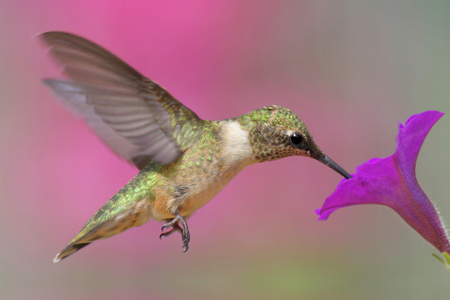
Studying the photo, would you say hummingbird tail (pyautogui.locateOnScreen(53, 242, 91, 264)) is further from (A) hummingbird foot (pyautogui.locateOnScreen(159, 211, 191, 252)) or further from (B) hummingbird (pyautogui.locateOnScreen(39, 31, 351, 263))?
(A) hummingbird foot (pyautogui.locateOnScreen(159, 211, 191, 252))

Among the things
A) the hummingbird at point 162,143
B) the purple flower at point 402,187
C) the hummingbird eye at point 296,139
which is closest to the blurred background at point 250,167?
the hummingbird at point 162,143

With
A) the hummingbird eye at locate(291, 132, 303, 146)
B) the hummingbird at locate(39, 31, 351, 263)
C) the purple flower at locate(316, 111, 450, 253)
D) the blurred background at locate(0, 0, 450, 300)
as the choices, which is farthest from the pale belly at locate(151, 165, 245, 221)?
the blurred background at locate(0, 0, 450, 300)

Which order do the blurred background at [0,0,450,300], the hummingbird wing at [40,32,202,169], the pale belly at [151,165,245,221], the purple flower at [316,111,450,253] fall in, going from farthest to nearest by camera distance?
the blurred background at [0,0,450,300] < the pale belly at [151,165,245,221] < the hummingbird wing at [40,32,202,169] < the purple flower at [316,111,450,253]

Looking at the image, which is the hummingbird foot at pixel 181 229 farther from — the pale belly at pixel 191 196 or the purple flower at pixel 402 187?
the purple flower at pixel 402 187

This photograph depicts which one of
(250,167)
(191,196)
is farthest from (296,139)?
(250,167)

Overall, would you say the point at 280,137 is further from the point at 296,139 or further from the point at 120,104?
the point at 120,104

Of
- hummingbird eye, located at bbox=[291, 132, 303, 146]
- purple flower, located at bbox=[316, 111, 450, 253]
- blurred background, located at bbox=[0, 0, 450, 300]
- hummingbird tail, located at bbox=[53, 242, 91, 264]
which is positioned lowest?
hummingbird tail, located at bbox=[53, 242, 91, 264]
